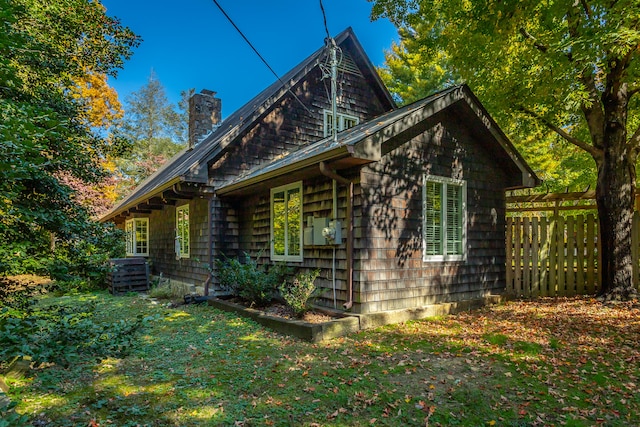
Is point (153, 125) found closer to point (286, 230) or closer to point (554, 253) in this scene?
point (286, 230)

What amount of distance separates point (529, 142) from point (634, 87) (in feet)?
23.6

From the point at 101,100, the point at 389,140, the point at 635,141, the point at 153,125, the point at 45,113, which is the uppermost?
the point at 153,125

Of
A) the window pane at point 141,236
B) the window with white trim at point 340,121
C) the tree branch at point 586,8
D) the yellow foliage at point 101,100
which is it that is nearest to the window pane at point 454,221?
the tree branch at point 586,8

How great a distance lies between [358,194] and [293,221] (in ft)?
6.80

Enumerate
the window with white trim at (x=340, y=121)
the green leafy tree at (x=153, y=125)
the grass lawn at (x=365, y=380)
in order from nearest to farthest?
the grass lawn at (x=365, y=380) < the window with white trim at (x=340, y=121) < the green leafy tree at (x=153, y=125)

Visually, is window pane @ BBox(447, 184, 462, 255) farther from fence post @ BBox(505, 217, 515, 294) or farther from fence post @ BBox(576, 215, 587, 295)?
fence post @ BBox(576, 215, 587, 295)

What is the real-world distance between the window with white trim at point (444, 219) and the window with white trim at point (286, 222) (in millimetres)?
2502

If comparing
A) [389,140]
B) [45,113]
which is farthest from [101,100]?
[389,140]

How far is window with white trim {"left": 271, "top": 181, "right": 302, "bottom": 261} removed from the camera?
7.61 meters

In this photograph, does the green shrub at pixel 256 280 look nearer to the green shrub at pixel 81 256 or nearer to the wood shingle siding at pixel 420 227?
the wood shingle siding at pixel 420 227

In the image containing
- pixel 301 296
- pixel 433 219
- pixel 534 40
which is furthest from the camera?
pixel 534 40

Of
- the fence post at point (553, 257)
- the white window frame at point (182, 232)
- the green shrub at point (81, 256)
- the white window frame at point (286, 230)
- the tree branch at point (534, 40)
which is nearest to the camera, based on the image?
the green shrub at point (81, 256)

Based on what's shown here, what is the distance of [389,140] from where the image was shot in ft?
21.3

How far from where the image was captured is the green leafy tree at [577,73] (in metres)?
6.27
